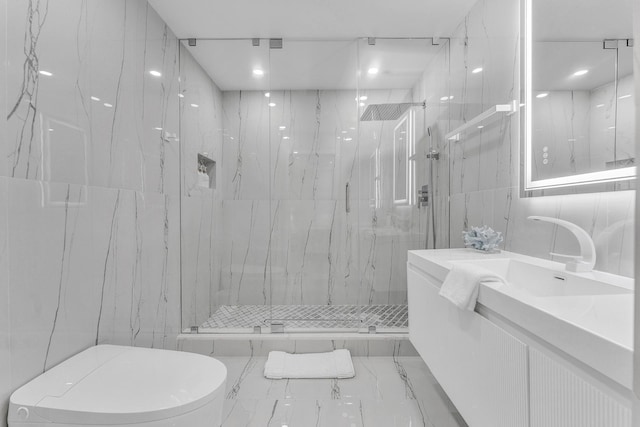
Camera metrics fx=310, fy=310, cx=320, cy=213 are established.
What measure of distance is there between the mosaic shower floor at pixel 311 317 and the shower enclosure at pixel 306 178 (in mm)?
14

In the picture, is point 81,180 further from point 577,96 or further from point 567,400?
point 577,96

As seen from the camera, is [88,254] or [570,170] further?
[88,254]

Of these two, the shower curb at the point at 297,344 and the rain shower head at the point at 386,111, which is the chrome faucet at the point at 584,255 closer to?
the shower curb at the point at 297,344

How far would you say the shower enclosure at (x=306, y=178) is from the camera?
2508 mm

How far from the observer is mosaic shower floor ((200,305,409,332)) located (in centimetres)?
248

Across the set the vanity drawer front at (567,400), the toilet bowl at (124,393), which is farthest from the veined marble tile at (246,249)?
the vanity drawer front at (567,400)

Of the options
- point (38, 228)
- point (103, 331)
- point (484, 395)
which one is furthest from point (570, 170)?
point (103, 331)

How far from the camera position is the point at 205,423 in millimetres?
1025

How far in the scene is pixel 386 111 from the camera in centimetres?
274

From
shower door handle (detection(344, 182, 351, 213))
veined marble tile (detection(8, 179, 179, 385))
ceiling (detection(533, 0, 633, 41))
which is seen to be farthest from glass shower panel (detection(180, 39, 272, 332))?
ceiling (detection(533, 0, 633, 41))

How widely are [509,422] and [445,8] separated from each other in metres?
2.25

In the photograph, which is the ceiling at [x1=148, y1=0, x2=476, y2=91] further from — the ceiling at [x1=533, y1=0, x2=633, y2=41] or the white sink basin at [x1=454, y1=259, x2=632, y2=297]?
the white sink basin at [x1=454, y1=259, x2=632, y2=297]

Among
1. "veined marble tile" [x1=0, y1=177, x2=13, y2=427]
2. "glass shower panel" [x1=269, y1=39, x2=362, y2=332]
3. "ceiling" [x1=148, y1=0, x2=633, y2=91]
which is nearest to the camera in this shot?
"veined marble tile" [x1=0, y1=177, x2=13, y2=427]

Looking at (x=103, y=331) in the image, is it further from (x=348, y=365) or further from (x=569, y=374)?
(x=569, y=374)
